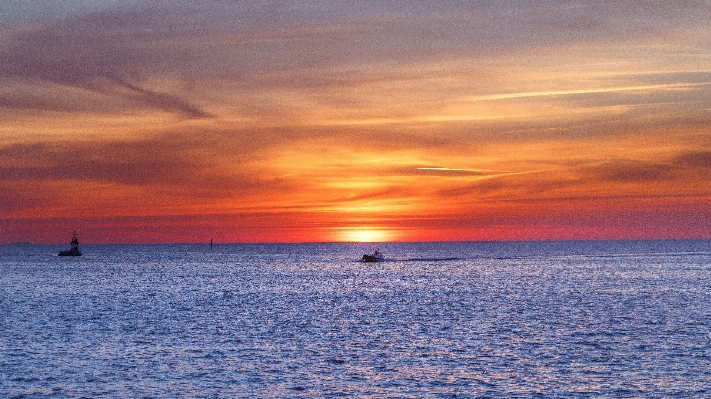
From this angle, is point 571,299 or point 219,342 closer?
point 219,342

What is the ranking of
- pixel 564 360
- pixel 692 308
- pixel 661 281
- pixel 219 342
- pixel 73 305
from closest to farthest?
pixel 564 360 → pixel 219 342 → pixel 692 308 → pixel 73 305 → pixel 661 281

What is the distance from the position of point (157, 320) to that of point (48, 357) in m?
22.5

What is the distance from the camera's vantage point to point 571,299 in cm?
9238

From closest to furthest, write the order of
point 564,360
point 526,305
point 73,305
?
point 564,360, point 526,305, point 73,305

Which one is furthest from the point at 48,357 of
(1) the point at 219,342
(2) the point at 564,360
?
(2) the point at 564,360

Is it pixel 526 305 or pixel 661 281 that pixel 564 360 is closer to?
pixel 526 305

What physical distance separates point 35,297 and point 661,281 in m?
95.9

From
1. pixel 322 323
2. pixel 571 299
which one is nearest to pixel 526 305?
pixel 571 299

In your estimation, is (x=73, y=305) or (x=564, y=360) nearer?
(x=564, y=360)

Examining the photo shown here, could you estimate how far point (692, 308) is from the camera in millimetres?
78750

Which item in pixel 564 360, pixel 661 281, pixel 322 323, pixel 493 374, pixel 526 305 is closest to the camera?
pixel 493 374

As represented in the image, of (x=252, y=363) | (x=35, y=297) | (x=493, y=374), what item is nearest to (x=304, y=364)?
(x=252, y=363)

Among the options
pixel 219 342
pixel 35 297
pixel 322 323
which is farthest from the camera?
pixel 35 297

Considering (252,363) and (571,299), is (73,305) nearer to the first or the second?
(252,363)
